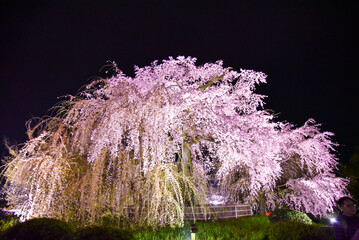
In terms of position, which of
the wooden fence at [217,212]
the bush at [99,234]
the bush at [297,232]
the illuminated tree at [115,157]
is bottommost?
the bush at [297,232]

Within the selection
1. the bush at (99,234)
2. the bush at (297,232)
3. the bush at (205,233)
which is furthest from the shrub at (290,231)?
the bush at (99,234)

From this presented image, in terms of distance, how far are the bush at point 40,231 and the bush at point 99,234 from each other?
209 mm

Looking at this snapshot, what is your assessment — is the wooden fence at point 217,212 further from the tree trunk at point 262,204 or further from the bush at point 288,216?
the tree trunk at point 262,204

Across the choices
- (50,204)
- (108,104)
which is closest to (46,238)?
(50,204)

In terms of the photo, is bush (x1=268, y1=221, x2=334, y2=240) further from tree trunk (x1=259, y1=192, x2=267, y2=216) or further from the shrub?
tree trunk (x1=259, y1=192, x2=267, y2=216)

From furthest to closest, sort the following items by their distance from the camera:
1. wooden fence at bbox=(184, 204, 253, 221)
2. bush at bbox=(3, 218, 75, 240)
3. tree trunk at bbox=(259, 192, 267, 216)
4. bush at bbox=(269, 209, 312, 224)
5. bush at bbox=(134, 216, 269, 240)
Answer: tree trunk at bbox=(259, 192, 267, 216) → bush at bbox=(269, 209, 312, 224) → wooden fence at bbox=(184, 204, 253, 221) → bush at bbox=(134, 216, 269, 240) → bush at bbox=(3, 218, 75, 240)

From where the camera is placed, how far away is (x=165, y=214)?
6434mm

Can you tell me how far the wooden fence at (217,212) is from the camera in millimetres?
8984

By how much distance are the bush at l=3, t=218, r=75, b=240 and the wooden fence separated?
420 centimetres

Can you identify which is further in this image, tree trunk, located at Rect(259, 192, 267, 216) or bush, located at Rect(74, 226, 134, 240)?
tree trunk, located at Rect(259, 192, 267, 216)

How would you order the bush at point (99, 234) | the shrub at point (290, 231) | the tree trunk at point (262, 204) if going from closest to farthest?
the bush at point (99, 234), the shrub at point (290, 231), the tree trunk at point (262, 204)

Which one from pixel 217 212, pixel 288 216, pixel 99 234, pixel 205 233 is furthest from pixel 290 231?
pixel 288 216

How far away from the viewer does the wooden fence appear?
898 cm

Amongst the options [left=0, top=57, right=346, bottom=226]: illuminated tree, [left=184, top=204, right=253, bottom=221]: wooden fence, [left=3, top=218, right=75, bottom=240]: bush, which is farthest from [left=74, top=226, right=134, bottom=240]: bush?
[left=184, top=204, right=253, bottom=221]: wooden fence
